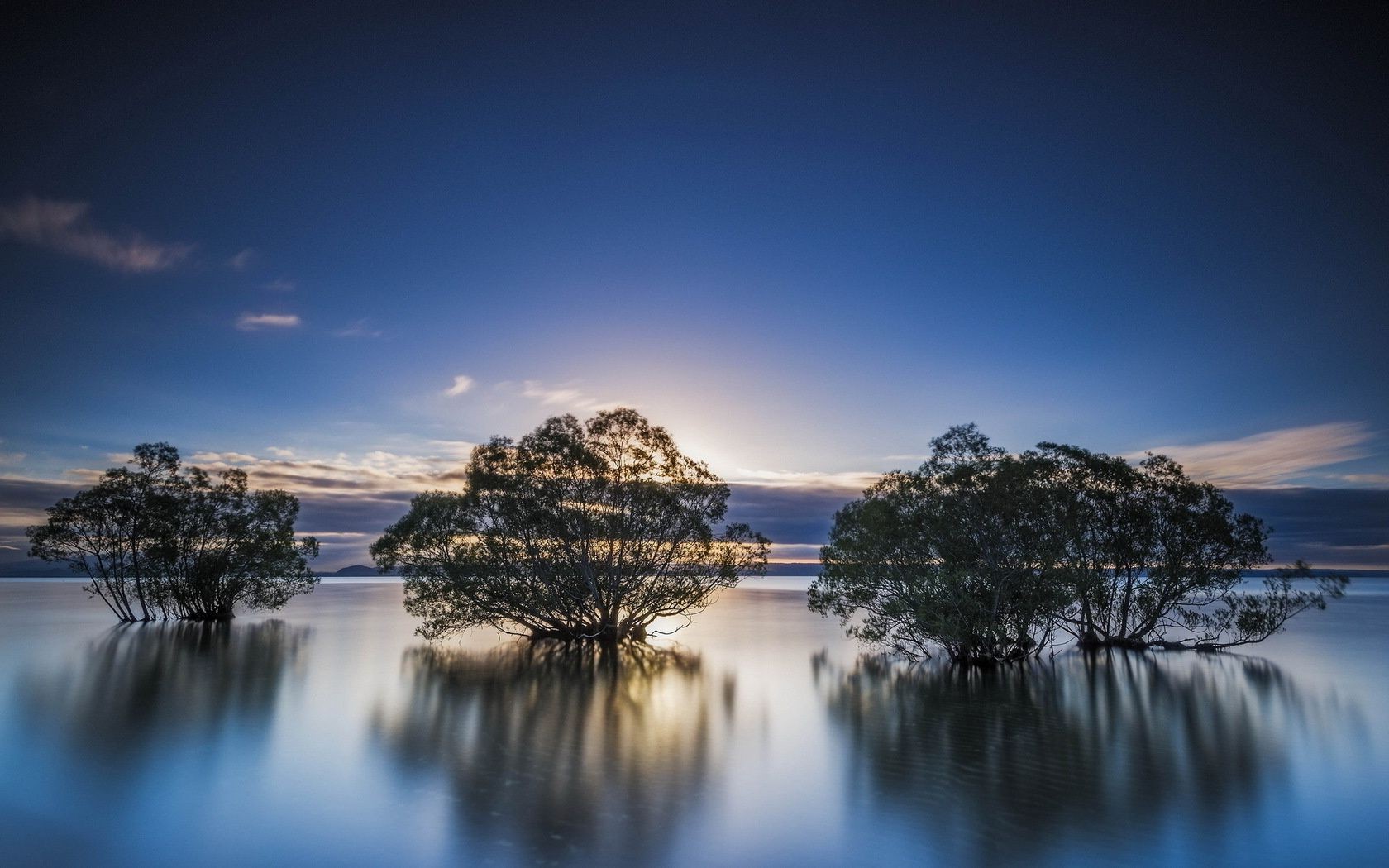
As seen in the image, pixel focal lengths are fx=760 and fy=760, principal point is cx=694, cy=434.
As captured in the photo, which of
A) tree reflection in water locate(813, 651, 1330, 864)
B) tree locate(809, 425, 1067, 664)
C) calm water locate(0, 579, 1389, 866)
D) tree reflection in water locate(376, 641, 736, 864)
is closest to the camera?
calm water locate(0, 579, 1389, 866)

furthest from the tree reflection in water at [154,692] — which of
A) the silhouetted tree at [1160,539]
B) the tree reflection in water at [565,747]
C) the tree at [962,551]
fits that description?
the silhouetted tree at [1160,539]

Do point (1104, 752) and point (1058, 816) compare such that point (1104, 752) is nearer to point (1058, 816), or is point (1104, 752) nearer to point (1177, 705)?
point (1058, 816)

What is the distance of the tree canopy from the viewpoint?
25.1 meters

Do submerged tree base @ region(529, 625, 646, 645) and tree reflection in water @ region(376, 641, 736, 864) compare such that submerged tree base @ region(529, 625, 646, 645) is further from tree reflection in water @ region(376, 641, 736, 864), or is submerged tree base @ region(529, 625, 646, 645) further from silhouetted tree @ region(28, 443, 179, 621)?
silhouetted tree @ region(28, 443, 179, 621)

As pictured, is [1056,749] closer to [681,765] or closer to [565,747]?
[681,765]

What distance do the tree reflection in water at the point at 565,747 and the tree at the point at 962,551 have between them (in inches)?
266

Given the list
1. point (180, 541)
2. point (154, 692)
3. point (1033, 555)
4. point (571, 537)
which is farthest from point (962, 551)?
point (180, 541)

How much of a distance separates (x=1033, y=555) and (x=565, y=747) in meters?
17.9

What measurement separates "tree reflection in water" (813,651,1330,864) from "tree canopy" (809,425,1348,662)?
2.22m

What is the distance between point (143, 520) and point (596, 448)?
27.2 m

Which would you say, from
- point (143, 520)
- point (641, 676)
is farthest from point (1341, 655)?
point (143, 520)

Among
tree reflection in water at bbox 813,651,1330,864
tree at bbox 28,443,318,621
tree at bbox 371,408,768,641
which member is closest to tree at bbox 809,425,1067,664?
tree reflection in water at bbox 813,651,1330,864

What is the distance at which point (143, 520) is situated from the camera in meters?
39.5

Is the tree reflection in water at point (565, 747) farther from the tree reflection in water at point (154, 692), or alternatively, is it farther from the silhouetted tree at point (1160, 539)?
the silhouetted tree at point (1160, 539)
